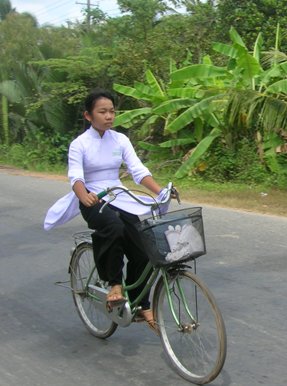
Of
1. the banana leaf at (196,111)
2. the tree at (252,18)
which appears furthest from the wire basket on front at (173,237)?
the tree at (252,18)

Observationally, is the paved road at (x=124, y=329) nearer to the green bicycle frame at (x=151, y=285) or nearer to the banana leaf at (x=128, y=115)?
the green bicycle frame at (x=151, y=285)

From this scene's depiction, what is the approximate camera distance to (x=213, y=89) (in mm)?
11969

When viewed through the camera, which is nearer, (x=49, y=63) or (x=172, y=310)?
(x=172, y=310)

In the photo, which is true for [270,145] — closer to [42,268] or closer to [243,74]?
[243,74]

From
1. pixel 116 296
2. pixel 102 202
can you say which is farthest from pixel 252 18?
pixel 116 296

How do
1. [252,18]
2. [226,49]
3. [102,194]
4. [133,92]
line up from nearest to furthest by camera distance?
[102,194] < [226,49] < [133,92] < [252,18]

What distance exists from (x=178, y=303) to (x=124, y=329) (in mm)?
1143

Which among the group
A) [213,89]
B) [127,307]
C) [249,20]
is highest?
[249,20]

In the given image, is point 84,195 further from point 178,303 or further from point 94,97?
point 178,303

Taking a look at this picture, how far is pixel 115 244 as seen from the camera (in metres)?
3.85

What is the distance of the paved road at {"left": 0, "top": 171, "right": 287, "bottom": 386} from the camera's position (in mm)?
3723

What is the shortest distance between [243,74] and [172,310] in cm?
882

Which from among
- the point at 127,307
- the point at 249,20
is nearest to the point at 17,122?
the point at 249,20

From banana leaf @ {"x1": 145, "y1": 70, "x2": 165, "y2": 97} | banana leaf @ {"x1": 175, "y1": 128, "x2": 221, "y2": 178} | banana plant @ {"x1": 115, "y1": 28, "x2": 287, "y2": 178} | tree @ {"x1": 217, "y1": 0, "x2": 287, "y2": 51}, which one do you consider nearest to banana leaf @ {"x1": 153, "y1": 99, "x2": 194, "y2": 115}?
banana plant @ {"x1": 115, "y1": 28, "x2": 287, "y2": 178}
